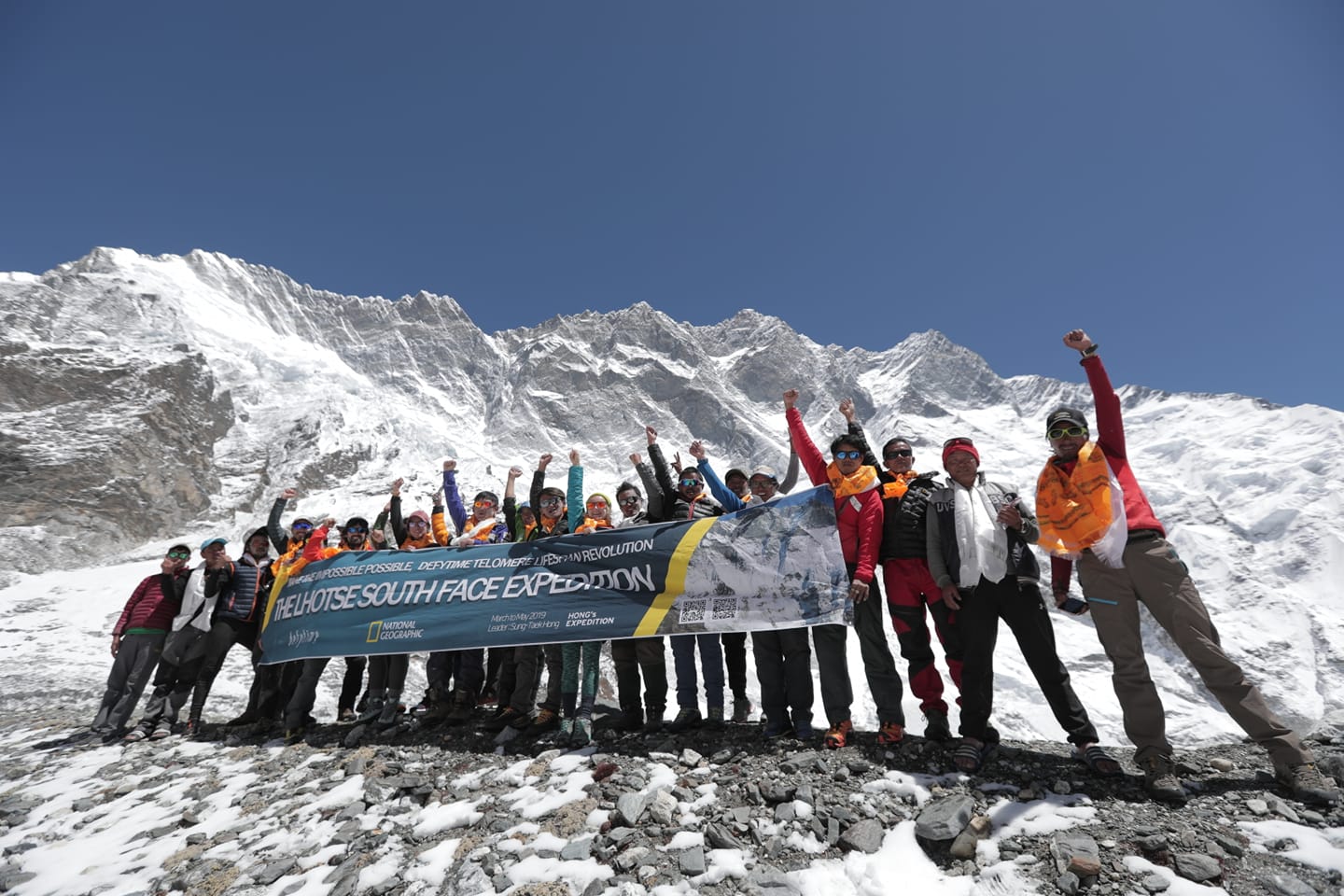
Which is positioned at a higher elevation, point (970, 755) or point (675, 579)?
point (675, 579)

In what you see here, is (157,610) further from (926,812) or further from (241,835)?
(926,812)

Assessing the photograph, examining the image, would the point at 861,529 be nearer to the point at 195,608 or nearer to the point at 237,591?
the point at 237,591

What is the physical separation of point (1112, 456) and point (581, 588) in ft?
18.8

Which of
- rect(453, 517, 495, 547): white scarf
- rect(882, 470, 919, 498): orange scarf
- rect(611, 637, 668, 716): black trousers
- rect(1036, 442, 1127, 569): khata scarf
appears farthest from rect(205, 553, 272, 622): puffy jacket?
rect(1036, 442, 1127, 569): khata scarf

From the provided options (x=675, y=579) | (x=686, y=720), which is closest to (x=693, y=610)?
(x=675, y=579)

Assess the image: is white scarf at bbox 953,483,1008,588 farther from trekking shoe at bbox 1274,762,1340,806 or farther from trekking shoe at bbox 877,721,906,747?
trekking shoe at bbox 1274,762,1340,806

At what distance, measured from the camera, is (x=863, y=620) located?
588 cm

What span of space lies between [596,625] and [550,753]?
1.41 metres

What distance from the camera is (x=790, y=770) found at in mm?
4957

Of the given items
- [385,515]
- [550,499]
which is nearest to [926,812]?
[550,499]

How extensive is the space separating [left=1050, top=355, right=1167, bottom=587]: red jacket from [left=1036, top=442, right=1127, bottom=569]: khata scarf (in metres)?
0.11

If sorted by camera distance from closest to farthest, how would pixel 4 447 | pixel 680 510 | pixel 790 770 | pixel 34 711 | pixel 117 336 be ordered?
pixel 790 770 < pixel 680 510 < pixel 34 711 < pixel 4 447 < pixel 117 336

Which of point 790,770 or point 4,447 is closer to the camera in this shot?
point 790,770

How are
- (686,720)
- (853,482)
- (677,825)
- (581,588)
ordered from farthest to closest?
(581,588) → (686,720) → (853,482) → (677,825)
